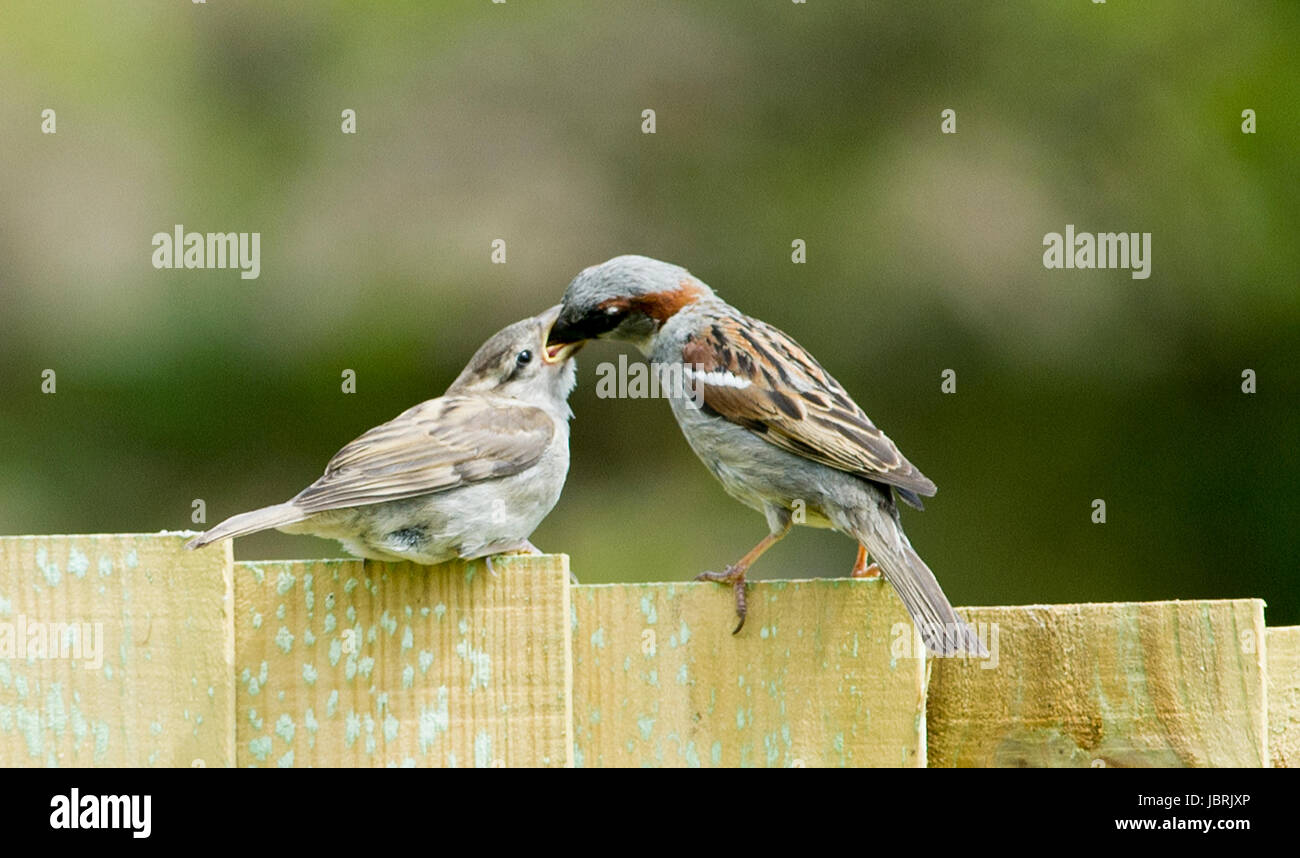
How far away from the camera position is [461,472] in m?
3.21

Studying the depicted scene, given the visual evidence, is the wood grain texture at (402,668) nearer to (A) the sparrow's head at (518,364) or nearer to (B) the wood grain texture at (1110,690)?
(B) the wood grain texture at (1110,690)

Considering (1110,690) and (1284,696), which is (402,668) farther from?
(1284,696)

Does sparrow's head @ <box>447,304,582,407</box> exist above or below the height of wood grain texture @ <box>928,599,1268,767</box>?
above

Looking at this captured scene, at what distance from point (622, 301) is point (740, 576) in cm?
105

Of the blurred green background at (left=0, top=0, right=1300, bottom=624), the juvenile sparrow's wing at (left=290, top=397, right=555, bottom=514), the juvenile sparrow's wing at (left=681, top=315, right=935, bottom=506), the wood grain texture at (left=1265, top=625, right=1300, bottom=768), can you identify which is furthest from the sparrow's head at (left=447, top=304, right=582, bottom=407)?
the wood grain texture at (left=1265, top=625, right=1300, bottom=768)

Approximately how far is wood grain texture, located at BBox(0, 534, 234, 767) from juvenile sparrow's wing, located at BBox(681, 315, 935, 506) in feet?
4.74

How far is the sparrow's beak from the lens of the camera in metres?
3.66

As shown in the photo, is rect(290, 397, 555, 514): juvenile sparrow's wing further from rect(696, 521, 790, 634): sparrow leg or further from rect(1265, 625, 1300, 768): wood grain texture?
rect(1265, 625, 1300, 768): wood grain texture

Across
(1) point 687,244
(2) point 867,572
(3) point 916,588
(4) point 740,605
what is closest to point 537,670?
(4) point 740,605

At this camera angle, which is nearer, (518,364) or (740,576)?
(740,576)

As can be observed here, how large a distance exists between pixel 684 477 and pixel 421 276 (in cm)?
118

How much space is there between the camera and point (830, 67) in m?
5.82

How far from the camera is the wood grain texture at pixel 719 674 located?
8.08 ft

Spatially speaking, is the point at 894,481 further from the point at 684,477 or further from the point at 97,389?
the point at 97,389
